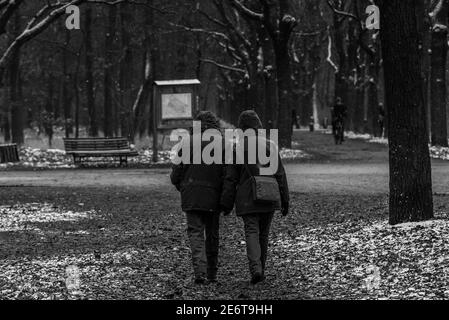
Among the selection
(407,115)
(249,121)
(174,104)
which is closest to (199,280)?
(249,121)

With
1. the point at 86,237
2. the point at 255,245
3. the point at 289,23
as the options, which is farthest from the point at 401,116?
the point at 289,23

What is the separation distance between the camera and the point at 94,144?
99.3ft

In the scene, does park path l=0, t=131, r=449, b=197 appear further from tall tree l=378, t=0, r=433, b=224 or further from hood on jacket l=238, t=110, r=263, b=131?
hood on jacket l=238, t=110, r=263, b=131

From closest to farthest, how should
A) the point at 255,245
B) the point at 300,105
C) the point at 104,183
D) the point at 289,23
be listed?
1. the point at 255,245
2. the point at 104,183
3. the point at 289,23
4. the point at 300,105

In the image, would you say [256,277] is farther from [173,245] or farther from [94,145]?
[94,145]

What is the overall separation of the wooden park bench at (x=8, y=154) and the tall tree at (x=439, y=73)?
14.1m

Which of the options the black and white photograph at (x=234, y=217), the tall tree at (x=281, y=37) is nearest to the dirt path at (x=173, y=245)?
the black and white photograph at (x=234, y=217)

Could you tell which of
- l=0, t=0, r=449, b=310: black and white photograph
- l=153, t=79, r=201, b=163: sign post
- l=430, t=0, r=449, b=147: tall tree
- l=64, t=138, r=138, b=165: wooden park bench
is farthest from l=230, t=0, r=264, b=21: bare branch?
l=64, t=138, r=138, b=165: wooden park bench

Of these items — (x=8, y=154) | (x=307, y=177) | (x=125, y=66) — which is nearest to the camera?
(x=307, y=177)

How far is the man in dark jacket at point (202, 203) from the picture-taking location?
31.9 feet

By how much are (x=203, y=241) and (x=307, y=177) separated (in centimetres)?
1414

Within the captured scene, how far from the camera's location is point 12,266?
11.3 metres
